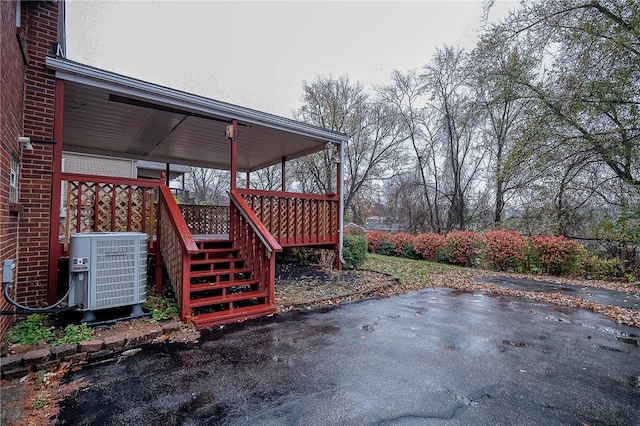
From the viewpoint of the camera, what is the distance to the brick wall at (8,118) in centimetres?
291

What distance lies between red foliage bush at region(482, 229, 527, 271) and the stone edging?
33.7 ft

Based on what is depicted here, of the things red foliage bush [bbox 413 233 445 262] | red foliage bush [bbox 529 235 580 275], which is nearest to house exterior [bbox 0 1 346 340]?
red foliage bush [bbox 413 233 445 262]

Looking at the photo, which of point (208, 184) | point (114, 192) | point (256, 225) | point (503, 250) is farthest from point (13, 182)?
point (208, 184)

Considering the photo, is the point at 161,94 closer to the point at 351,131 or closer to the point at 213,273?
the point at 213,273

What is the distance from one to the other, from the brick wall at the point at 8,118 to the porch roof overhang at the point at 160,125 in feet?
2.50

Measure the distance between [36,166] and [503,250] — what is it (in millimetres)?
11696

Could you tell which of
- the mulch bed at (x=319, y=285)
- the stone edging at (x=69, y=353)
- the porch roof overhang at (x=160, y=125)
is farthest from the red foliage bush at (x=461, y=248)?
the stone edging at (x=69, y=353)

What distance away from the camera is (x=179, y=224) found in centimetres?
434

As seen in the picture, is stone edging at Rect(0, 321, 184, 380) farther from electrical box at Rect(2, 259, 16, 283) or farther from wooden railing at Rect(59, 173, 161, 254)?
wooden railing at Rect(59, 173, 161, 254)

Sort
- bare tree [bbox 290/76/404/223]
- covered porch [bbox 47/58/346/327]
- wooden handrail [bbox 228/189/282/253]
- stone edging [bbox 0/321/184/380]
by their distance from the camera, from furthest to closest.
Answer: bare tree [bbox 290/76/404/223] → wooden handrail [bbox 228/189/282/253] → covered porch [bbox 47/58/346/327] → stone edging [bbox 0/321/184/380]

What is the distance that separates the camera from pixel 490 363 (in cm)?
313

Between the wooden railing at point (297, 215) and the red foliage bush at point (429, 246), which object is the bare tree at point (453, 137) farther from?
the wooden railing at point (297, 215)

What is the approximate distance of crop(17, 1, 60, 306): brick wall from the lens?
154 inches

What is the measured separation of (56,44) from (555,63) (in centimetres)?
987
